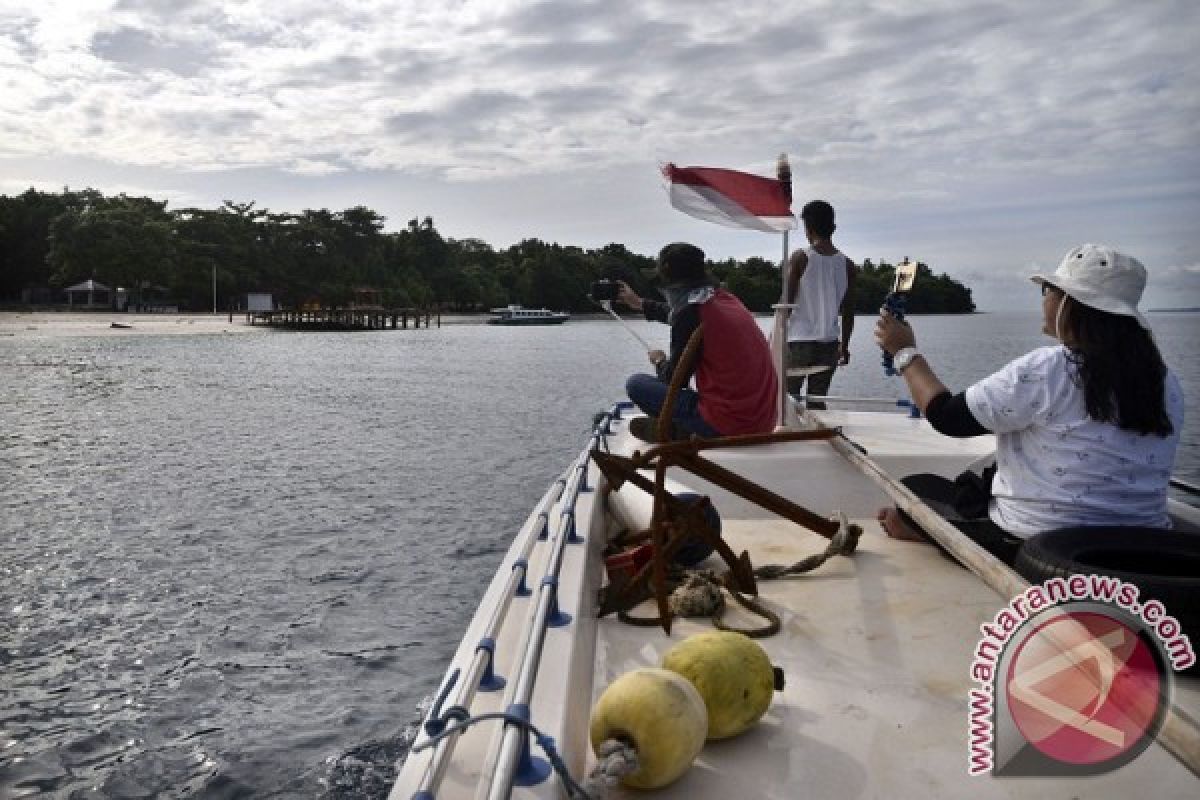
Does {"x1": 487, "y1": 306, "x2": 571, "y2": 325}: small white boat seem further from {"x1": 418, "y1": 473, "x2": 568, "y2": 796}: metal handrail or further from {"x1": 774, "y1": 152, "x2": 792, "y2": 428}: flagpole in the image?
{"x1": 418, "y1": 473, "x2": 568, "y2": 796}: metal handrail

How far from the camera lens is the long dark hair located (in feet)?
10.8

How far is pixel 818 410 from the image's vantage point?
8.99 m

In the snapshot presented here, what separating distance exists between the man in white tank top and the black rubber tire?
4.91 metres

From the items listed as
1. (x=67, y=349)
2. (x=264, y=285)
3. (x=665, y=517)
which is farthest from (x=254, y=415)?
(x=264, y=285)

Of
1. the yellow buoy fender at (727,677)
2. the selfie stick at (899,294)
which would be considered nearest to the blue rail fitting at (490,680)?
the yellow buoy fender at (727,677)

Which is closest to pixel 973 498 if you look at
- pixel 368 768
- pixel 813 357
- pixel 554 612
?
pixel 554 612

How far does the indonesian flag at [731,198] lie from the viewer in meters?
6.68

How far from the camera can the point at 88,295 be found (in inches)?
4109

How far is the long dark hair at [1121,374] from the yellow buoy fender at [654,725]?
6.17ft

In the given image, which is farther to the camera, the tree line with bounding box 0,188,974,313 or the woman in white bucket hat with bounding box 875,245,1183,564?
the tree line with bounding box 0,188,974,313

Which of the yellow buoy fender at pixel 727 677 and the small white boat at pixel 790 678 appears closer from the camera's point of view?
the small white boat at pixel 790 678
